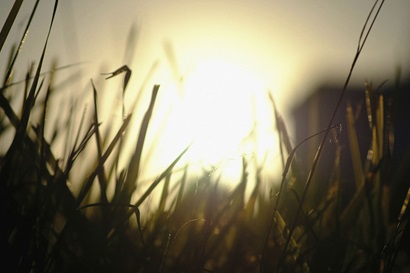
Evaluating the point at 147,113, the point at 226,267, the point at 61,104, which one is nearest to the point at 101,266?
the point at 147,113

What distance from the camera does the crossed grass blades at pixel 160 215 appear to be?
0.71 m

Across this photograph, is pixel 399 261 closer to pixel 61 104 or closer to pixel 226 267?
pixel 226 267

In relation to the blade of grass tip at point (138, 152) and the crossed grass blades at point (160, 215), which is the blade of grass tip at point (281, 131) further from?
the blade of grass tip at point (138, 152)

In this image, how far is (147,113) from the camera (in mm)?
774

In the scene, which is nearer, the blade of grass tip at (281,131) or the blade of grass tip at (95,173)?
the blade of grass tip at (95,173)

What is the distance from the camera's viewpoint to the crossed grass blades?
71 centimetres

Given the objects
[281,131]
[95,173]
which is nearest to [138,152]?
[95,173]

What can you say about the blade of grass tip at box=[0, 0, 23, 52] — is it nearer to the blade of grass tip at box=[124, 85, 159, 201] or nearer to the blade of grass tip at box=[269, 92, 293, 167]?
the blade of grass tip at box=[124, 85, 159, 201]

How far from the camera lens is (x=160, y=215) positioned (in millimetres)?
961

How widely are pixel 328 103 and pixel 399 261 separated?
17.9 m

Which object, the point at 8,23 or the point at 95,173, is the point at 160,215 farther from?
the point at 8,23

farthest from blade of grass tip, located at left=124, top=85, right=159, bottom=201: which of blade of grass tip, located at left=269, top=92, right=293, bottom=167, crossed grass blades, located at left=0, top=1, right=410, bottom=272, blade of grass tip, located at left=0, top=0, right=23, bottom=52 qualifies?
blade of grass tip, located at left=269, top=92, right=293, bottom=167

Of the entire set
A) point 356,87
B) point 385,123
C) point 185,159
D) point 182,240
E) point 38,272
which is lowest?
point 356,87

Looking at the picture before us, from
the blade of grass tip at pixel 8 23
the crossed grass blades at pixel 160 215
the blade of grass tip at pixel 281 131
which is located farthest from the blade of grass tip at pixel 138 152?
the blade of grass tip at pixel 281 131
